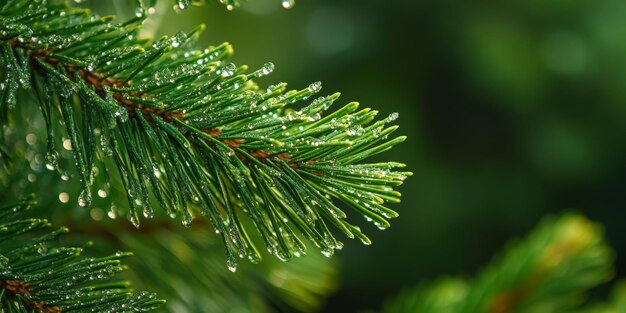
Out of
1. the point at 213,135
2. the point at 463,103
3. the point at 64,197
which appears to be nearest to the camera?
the point at 213,135

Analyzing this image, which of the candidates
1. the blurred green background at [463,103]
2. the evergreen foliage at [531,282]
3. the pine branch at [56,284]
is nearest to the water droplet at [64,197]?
the pine branch at [56,284]

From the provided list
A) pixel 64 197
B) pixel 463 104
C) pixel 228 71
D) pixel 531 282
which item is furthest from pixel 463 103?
pixel 228 71

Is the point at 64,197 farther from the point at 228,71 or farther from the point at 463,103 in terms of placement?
the point at 463,103

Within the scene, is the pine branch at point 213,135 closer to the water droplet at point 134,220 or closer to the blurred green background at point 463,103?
the water droplet at point 134,220

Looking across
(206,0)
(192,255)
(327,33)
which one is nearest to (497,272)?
(192,255)

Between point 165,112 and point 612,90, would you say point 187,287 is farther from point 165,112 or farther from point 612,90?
point 612,90

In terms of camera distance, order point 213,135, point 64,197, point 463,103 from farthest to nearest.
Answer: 1. point 463,103
2. point 64,197
3. point 213,135
